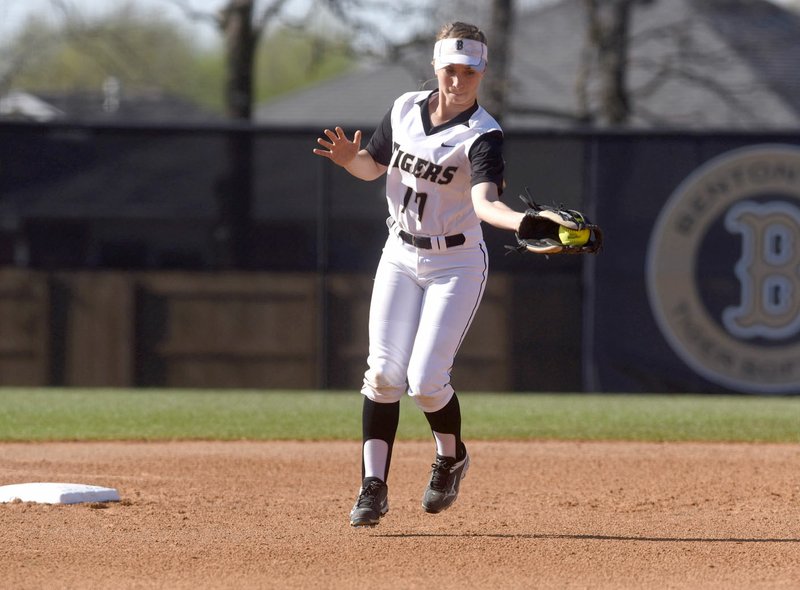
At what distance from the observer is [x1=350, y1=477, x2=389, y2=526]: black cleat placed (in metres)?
5.05

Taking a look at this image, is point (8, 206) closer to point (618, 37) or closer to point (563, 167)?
point (563, 167)

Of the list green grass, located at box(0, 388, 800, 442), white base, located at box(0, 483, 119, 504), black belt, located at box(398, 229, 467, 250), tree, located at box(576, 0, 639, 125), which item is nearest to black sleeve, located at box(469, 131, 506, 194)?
black belt, located at box(398, 229, 467, 250)

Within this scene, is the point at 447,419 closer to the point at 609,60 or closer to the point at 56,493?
the point at 56,493

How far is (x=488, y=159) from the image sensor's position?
479 centimetres

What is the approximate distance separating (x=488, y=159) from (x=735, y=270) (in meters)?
6.57

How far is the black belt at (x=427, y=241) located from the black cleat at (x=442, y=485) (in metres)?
0.87

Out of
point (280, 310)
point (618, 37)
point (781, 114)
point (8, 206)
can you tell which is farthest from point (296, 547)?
point (781, 114)

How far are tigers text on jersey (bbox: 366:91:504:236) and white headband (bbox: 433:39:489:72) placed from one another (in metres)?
0.23

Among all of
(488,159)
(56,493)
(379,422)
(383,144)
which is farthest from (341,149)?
(56,493)

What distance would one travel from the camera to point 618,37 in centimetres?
1870

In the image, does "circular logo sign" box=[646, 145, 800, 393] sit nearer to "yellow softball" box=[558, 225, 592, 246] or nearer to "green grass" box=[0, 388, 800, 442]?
"green grass" box=[0, 388, 800, 442]

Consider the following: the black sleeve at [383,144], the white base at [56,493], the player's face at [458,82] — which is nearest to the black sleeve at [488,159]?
the player's face at [458,82]

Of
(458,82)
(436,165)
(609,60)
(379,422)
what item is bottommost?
(379,422)

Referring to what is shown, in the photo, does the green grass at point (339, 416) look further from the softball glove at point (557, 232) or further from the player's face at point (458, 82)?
the softball glove at point (557, 232)
